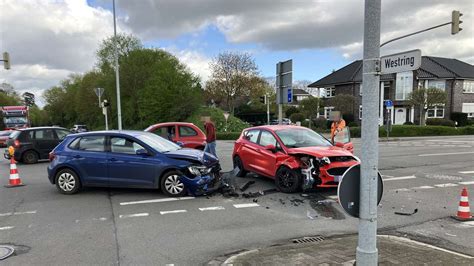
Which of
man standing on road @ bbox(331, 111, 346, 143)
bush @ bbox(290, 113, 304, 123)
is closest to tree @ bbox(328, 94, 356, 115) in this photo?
bush @ bbox(290, 113, 304, 123)

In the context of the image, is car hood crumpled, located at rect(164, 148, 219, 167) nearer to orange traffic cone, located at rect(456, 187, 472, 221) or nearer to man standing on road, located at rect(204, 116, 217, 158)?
man standing on road, located at rect(204, 116, 217, 158)

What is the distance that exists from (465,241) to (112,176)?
23.1ft

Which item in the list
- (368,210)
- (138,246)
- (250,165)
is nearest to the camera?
(368,210)

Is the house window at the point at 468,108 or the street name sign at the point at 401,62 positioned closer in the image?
the street name sign at the point at 401,62

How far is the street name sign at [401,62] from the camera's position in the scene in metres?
3.71

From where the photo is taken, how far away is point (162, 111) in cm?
4003

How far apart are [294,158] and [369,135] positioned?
5.11 m

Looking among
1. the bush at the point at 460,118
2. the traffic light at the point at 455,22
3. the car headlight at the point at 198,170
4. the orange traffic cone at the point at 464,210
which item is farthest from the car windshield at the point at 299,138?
the bush at the point at 460,118

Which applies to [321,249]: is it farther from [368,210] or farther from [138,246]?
[138,246]

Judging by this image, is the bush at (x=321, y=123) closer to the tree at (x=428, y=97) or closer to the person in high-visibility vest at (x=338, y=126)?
the tree at (x=428, y=97)

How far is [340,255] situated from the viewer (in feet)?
15.9

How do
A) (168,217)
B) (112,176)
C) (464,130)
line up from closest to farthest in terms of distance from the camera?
(168,217), (112,176), (464,130)

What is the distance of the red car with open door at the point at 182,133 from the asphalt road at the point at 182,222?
5.48 meters

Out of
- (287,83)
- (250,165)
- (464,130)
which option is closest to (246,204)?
(250,165)
